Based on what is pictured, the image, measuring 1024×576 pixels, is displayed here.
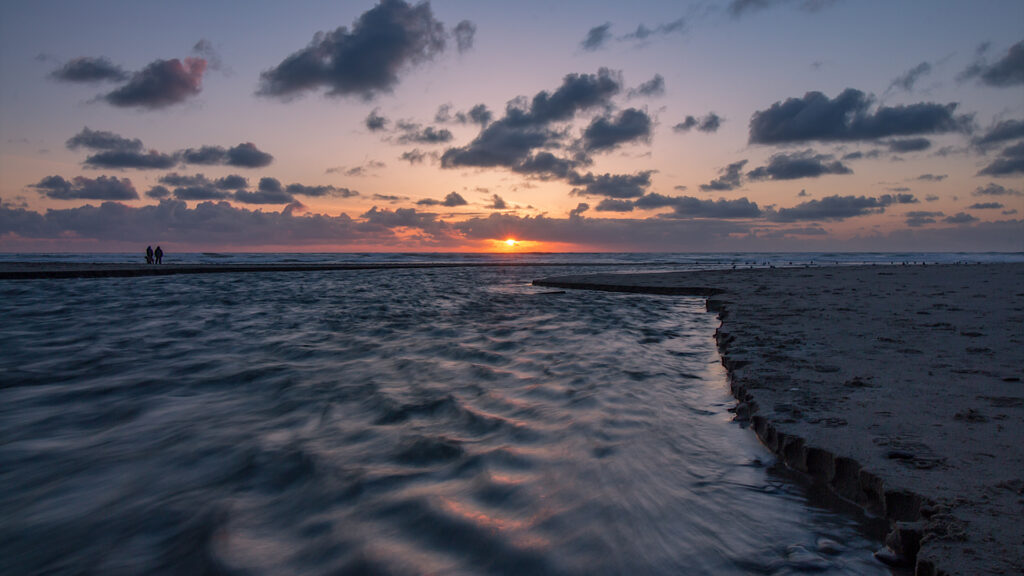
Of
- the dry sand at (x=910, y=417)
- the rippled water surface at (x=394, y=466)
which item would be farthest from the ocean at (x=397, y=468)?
the dry sand at (x=910, y=417)

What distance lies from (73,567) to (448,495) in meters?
2.24

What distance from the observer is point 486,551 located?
288cm

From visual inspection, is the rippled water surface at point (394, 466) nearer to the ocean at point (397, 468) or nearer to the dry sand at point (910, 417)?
the ocean at point (397, 468)

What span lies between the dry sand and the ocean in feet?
0.88

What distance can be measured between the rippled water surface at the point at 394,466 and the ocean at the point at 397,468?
0.02m

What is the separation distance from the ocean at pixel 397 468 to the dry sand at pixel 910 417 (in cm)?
27

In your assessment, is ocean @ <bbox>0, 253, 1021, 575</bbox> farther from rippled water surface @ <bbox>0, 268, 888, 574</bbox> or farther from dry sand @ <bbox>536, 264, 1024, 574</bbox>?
dry sand @ <bbox>536, 264, 1024, 574</bbox>

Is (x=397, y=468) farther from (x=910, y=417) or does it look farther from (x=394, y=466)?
(x=910, y=417)

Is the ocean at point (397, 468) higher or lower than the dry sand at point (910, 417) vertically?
lower

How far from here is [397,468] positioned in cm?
411

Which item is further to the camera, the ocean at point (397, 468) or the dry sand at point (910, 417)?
the ocean at point (397, 468)

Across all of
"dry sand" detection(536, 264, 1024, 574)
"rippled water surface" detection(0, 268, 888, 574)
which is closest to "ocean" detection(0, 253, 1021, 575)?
"rippled water surface" detection(0, 268, 888, 574)

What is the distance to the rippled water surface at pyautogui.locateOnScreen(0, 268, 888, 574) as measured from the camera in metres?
2.90

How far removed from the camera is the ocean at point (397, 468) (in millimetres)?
2898
